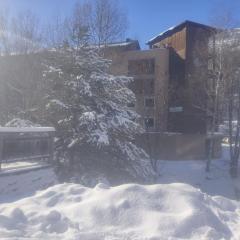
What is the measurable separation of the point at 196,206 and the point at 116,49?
32397mm

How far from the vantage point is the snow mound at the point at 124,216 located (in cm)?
631

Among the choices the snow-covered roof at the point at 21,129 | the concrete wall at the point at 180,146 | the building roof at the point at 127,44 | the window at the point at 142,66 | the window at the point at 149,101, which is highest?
the building roof at the point at 127,44

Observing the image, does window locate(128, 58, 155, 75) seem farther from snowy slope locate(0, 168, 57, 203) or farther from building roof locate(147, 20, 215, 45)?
snowy slope locate(0, 168, 57, 203)

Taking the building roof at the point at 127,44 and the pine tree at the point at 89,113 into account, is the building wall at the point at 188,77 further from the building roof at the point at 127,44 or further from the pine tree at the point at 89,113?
the pine tree at the point at 89,113

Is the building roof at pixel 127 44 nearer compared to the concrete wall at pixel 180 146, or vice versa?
the concrete wall at pixel 180 146

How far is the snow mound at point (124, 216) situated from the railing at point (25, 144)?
14.1 ft

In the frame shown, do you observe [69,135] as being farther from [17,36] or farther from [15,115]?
[17,36]

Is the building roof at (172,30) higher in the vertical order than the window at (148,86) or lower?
higher

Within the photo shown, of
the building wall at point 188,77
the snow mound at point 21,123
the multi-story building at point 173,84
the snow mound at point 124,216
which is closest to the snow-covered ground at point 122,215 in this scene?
the snow mound at point 124,216

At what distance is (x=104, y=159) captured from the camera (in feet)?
71.1

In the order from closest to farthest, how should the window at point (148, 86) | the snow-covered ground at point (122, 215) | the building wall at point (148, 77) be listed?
the snow-covered ground at point (122, 215)
the building wall at point (148, 77)
the window at point (148, 86)

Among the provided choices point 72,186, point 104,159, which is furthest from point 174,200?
point 104,159

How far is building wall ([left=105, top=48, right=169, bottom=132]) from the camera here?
37.0 m

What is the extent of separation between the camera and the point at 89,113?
68.6ft
